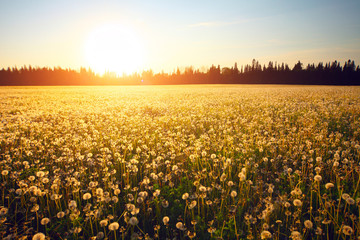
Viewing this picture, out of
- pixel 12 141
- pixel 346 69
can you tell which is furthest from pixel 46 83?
pixel 346 69

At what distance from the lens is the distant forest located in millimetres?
88188

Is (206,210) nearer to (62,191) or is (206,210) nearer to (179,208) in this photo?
(179,208)

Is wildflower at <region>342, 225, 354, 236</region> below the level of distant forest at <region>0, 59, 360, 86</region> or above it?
below

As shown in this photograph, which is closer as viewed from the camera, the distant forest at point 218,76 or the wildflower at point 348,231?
the wildflower at point 348,231

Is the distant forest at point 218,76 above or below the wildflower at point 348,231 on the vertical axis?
above

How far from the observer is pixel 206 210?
282 cm

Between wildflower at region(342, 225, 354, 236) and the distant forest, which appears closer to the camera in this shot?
wildflower at region(342, 225, 354, 236)

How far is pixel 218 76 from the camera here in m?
106

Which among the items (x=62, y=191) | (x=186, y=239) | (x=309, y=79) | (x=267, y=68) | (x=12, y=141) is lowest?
(x=186, y=239)

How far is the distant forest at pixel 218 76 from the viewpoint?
88.2 meters

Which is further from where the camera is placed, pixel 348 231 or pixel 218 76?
pixel 218 76

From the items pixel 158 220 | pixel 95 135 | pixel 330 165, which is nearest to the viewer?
pixel 158 220

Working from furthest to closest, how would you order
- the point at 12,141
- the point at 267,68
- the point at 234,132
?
the point at 267,68
the point at 234,132
the point at 12,141

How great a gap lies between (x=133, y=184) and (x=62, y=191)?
116 centimetres
